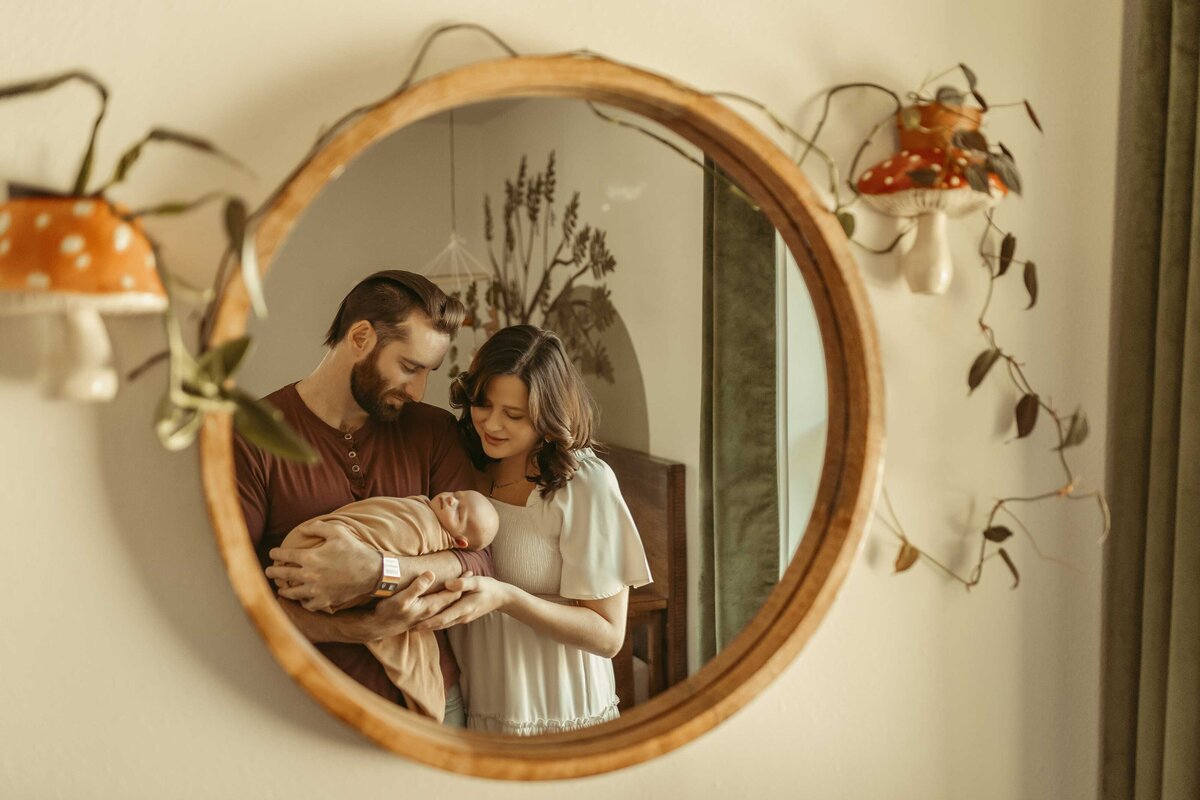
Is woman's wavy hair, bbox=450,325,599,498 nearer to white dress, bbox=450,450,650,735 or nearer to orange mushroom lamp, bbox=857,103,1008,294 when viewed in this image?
white dress, bbox=450,450,650,735

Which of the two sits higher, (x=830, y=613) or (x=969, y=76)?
(x=969, y=76)

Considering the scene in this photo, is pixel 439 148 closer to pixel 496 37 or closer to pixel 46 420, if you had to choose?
pixel 496 37

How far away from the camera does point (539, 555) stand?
0.92m

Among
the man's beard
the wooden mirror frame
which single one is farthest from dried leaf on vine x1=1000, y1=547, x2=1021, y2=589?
the man's beard

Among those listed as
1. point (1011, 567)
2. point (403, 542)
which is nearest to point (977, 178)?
point (1011, 567)

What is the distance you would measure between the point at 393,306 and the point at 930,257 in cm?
57

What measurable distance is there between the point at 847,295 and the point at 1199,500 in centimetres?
48

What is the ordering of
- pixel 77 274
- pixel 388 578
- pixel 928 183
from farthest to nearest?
pixel 928 183 < pixel 388 578 < pixel 77 274

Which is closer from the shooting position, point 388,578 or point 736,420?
point 388,578

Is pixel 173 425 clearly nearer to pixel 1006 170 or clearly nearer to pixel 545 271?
pixel 545 271

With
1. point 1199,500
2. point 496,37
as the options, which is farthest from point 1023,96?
point 496,37

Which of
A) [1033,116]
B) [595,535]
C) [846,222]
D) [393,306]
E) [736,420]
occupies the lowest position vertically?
[595,535]

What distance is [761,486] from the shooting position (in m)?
1.03

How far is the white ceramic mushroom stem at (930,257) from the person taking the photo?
1043mm
